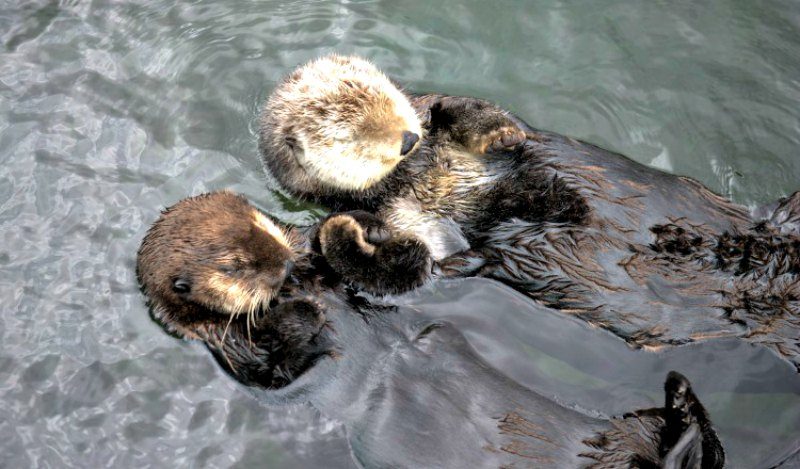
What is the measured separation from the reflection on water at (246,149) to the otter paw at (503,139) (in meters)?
0.77

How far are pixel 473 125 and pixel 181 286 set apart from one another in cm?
171

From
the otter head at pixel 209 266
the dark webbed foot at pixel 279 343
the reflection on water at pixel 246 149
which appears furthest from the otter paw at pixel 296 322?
the reflection on water at pixel 246 149

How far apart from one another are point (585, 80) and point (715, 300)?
6.53ft

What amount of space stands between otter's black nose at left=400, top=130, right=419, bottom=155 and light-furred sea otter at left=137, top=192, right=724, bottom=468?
41cm

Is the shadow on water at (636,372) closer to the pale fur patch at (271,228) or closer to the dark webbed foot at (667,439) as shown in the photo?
the dark webbed foot at (667,439)

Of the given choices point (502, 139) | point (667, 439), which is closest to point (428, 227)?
point (502, 139)

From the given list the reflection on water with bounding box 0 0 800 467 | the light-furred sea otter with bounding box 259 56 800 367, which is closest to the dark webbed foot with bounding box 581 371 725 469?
the reflection on water with bounding box 0 0 800 467

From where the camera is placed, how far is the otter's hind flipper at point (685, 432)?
112 inches

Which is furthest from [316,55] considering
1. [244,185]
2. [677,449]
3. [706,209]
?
[677,449]

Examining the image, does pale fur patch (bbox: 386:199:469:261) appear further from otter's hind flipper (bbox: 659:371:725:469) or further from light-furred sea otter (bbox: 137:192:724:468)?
otter's hind flipper (bbox: 659:371:725:469)

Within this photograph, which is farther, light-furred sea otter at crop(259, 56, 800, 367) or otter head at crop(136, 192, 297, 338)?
otter head at crop(136, 192, 297, 338)

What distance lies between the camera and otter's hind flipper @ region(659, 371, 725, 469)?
112 inches

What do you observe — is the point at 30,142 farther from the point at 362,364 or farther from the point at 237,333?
the point at 362,364

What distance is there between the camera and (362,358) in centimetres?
327
